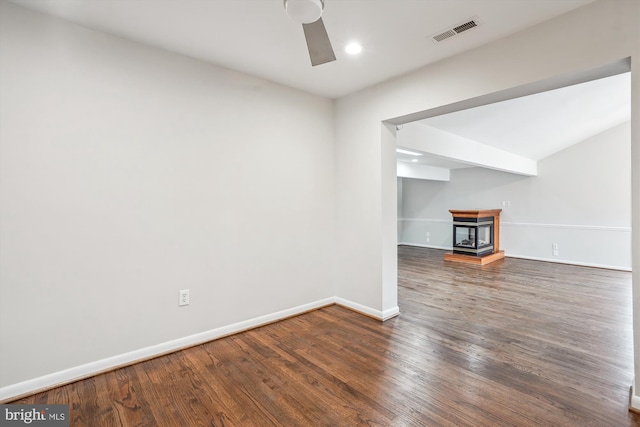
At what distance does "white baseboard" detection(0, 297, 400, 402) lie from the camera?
1.85m

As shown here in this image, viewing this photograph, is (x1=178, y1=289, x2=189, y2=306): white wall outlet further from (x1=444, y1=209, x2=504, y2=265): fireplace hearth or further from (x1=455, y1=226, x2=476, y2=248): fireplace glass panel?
(x1=455, y1=226, x2=476, y2=248): fireplace glass panel

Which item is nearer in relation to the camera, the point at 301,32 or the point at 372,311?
the point at 301,32

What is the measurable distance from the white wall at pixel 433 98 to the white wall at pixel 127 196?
26.7 inches

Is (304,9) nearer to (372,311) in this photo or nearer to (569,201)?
(372,311)

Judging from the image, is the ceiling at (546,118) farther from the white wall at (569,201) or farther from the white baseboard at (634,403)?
the white baseboard at (634,403)

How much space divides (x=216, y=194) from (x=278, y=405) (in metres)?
1.70

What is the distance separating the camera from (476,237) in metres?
6.20

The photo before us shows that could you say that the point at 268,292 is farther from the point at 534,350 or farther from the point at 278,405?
the point at 534,350

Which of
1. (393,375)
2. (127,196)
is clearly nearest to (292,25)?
(127,196)

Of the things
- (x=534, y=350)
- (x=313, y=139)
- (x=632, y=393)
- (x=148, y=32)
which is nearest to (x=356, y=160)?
(x=313, y=139)

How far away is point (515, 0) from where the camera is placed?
1.79 metres

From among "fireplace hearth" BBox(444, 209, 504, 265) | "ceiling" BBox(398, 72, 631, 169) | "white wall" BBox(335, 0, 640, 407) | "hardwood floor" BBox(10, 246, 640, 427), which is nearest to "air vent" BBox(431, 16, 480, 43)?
"white wall" BBox(335, 0, 640, 407)

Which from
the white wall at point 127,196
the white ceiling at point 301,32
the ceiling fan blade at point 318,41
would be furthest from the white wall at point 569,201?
the ceiling fan blade at point 318,41

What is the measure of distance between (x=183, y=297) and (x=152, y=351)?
1.44ft
